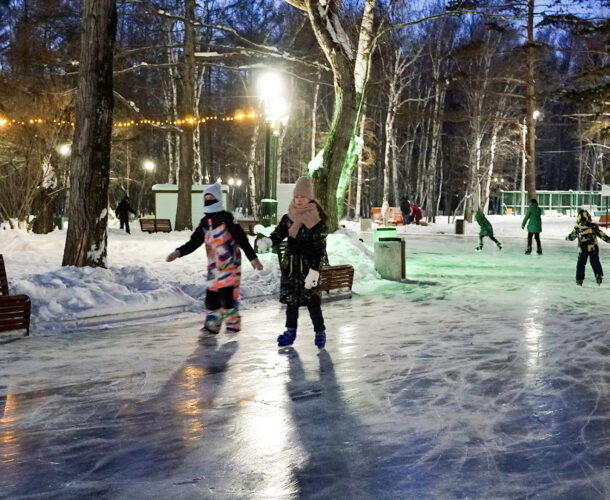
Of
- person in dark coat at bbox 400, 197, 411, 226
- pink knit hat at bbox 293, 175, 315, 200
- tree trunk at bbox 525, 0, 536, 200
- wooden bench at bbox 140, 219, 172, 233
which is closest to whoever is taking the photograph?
pink knit hat at bbox 293, 175, 315, 200

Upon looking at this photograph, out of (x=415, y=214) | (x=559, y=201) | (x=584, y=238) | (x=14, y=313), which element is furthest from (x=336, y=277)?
(x=559, y=201)

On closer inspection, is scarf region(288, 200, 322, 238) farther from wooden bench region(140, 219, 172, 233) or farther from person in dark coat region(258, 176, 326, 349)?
wooden bench region(140, 219, 172, 233)

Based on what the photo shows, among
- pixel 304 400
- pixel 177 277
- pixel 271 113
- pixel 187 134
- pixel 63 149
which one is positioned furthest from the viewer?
pixel 187 134

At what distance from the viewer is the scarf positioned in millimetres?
7355

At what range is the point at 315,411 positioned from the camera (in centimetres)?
510

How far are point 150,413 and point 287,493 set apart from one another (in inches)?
69.3

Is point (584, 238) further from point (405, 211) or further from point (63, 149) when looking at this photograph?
point (405, 211)

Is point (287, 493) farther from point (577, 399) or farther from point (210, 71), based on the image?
point (210, 71)

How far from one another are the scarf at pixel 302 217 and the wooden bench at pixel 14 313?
316 cm

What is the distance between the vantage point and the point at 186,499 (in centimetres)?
348

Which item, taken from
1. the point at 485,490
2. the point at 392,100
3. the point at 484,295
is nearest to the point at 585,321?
the point at 484,295

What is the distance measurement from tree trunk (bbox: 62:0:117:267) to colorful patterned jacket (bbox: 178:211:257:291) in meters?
4.07

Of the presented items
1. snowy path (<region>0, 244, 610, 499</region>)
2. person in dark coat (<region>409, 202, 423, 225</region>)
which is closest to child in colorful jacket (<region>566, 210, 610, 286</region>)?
snowy path (<region>0, 244, 610, 499</region>)

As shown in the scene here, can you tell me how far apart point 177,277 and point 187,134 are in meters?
16.0
